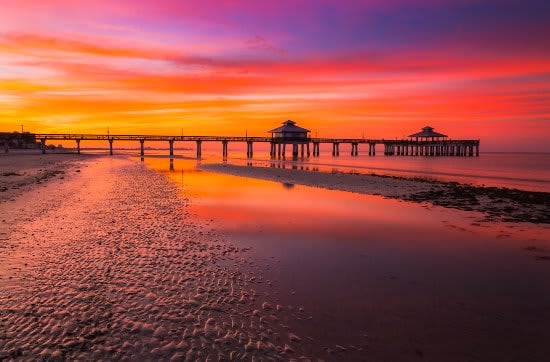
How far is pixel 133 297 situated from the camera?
5.80 m

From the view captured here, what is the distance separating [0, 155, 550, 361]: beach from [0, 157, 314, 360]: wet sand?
26 mm

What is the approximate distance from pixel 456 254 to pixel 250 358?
7193 millimetres

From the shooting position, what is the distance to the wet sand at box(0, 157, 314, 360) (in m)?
4.33

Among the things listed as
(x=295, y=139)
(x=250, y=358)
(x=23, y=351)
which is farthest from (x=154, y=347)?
(x=295, y=139)

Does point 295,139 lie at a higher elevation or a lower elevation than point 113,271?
higher

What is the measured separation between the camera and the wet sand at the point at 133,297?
14.2 ft

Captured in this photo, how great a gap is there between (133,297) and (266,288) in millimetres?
2344

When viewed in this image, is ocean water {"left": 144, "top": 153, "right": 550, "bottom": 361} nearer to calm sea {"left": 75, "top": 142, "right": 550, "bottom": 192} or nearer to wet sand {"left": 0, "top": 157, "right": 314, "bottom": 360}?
wet sand {"left": 0, "top": 157, "right": 314, "bottom": 360}

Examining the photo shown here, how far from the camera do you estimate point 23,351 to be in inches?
162

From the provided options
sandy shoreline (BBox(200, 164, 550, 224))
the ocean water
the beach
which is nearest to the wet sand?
the beach

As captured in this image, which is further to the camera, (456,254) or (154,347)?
(456,254)

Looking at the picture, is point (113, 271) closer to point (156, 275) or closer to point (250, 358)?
point (156, 275)

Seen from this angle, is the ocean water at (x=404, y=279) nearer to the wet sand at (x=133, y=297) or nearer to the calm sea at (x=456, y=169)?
the wet sand at (x=133, y=297)

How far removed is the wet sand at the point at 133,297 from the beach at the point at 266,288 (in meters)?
0.03
